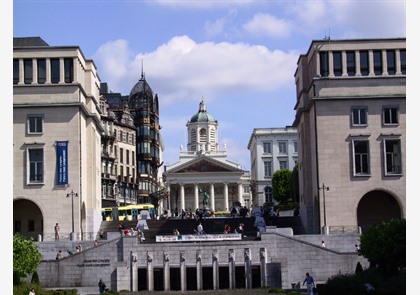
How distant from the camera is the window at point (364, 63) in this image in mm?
78000

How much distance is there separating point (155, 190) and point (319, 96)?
Result: 268 ft

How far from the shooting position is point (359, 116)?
77.0 meters

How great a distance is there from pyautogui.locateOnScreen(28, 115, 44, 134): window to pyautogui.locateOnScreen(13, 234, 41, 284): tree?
71.6 feet

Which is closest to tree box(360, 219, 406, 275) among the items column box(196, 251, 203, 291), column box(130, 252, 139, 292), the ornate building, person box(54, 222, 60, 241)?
column box(196, 251, 203, 291)

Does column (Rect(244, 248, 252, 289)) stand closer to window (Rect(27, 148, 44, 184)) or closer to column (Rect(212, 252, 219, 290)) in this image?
column (Rect(212, 252, 219, 290))

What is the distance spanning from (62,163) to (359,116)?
26.6 meters

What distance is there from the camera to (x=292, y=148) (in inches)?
6216

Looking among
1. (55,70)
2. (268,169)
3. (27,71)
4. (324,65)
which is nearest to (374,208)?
(324,65)

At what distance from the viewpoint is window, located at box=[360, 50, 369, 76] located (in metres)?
78.0

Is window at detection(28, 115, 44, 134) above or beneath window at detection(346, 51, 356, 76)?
beneath

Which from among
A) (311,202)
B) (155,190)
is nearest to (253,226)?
(311,202)

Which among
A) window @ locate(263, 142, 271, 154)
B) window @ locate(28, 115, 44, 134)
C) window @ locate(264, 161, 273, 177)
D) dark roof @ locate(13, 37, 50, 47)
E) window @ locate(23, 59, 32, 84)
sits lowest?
window @ locate(264, 161, 273, 177)

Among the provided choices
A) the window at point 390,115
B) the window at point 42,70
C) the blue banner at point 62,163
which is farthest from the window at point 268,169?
the blue banner at point 62,163
